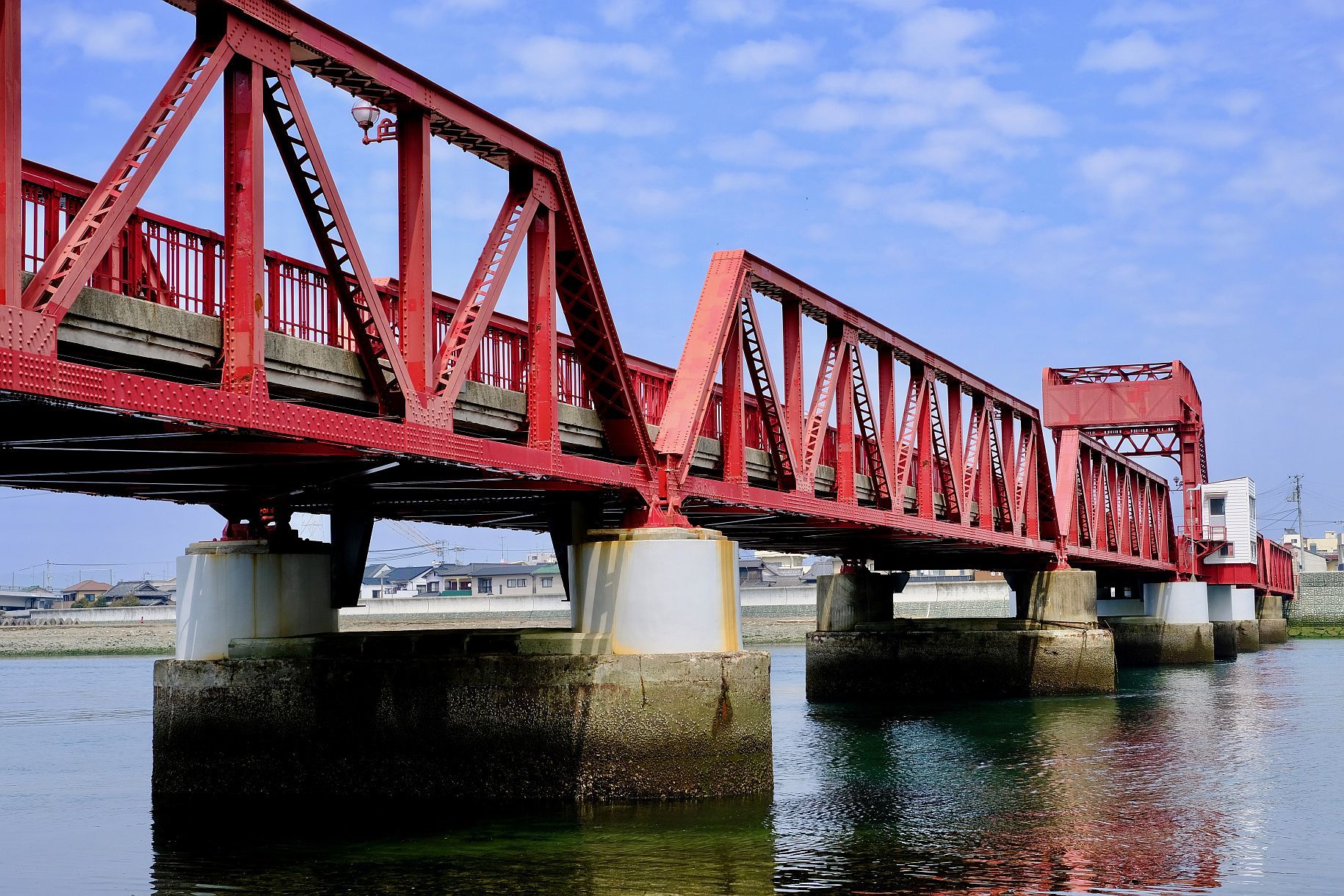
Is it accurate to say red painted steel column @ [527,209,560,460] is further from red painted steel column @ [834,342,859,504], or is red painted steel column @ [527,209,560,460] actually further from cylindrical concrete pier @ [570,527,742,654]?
red painted steel column @ [834,342,859,504]

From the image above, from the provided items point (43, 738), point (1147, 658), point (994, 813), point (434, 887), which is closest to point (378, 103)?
point (434, 887)

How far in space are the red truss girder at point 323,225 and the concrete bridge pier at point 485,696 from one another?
11.1ft

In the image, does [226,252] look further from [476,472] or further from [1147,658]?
[1147,658]

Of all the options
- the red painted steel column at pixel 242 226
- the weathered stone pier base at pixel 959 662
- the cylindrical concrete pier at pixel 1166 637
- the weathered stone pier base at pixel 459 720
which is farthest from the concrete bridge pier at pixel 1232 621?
the red painted steel column at pixel 242 226

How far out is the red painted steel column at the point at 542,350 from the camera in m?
22.6

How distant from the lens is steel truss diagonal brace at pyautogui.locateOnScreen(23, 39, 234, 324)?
13945mm

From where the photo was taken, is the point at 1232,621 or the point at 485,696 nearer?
the point at 485,696

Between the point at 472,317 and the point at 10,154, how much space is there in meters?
7.46

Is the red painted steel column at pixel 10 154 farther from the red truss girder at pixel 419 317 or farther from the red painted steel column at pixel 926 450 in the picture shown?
the red painted steel column at pixel 926 450

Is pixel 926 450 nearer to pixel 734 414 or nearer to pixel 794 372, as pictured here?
pixel 794 372

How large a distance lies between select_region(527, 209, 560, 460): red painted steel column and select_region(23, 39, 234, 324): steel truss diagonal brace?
310 inches

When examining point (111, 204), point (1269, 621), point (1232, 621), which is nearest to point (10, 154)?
point (111, 204)

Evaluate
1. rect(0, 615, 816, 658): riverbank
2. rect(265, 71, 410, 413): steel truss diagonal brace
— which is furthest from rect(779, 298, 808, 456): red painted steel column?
rect(0, 615, 816, 658): riverbank

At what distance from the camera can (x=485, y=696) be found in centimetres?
2541
